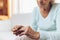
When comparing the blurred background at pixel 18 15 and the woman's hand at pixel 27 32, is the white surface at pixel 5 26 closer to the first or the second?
the blurred background at pixel 18 15

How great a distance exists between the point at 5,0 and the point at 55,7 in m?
2.39

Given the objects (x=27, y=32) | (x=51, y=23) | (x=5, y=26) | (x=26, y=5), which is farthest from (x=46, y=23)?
(x=26, y=5)

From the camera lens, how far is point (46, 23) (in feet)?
4.03

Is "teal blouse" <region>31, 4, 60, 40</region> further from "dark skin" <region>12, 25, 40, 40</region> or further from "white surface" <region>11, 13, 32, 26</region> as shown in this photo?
"white surface" <region>11, 13, 32, 26</region>

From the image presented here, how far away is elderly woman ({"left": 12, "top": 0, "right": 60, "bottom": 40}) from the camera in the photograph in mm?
916

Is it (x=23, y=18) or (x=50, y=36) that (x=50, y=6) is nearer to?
(x=50, y=36)

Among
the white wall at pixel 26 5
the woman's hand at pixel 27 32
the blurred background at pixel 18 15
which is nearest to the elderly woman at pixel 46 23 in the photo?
the woman's hand at pixel 27 32

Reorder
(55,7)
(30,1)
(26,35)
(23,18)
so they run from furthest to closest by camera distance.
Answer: (30,1), (23,18), (55,7), (26,35)

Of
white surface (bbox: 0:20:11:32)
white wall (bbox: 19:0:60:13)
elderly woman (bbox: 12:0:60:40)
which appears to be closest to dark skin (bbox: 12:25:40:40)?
elderly woman (bbox: 12:0:60:40)

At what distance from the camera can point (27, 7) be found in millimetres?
2391

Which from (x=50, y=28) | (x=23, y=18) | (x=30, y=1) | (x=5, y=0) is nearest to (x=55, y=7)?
(x=50, y=28)

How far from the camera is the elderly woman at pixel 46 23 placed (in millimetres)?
916

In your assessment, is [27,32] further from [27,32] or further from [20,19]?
[20,19]

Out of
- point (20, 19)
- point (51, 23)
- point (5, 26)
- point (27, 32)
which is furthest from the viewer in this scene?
point (20, 19)
